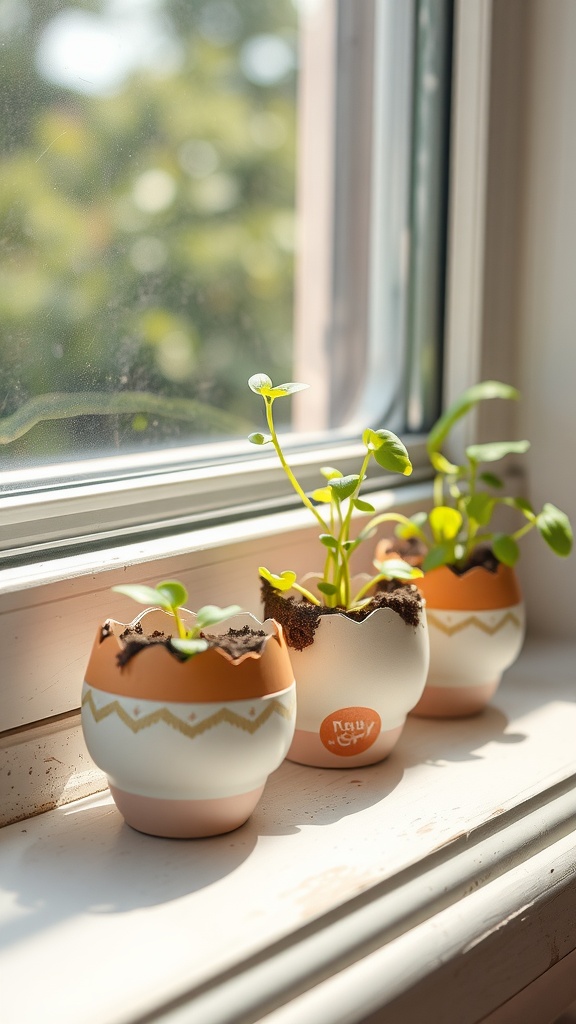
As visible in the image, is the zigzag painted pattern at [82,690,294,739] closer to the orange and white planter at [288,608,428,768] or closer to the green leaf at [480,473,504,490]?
the orange and white planter at [288,608,428,768]

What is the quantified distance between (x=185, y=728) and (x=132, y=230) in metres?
0.45

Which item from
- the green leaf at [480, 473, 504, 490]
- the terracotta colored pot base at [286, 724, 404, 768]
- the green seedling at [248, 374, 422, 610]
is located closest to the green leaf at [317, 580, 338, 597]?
the green seedling at [248, 374, 422, 610]

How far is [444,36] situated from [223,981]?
91 centimetres

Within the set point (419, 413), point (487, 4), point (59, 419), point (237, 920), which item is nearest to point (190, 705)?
point (237, 920)

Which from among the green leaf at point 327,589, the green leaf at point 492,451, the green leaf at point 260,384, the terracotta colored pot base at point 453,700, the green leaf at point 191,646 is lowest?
the terracotta colored pot base at point 453,700

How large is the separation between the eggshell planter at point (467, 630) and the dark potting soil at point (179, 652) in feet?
0.71

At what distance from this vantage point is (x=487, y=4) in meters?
0.98

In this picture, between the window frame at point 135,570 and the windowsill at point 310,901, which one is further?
the window frame at point 135,570

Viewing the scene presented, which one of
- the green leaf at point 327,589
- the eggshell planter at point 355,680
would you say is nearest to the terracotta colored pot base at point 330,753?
the eggshell planter at point 355,680

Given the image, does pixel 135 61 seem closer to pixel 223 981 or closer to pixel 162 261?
pixel 162 261

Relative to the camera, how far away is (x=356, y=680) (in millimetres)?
→ 713

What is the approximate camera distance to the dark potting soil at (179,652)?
2.02 feet

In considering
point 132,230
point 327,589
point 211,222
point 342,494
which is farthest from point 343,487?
point 211,222

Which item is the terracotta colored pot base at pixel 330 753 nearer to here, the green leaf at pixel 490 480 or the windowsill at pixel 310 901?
the windowsill at pixel 310 901
